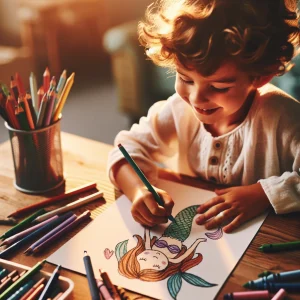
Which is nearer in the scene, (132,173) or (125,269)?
(125,269)

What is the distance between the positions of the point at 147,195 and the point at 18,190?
262 mm

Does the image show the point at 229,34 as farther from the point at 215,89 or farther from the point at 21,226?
the point at 21,226

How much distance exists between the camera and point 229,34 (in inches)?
29.6

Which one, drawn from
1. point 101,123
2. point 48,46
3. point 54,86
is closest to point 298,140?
point 54,86

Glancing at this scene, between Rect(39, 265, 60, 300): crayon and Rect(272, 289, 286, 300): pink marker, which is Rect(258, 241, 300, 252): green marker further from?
Rect(39, 265, 60, 300): crayon

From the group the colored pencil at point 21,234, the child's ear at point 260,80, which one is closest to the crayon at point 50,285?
the colored pencil at point 21,234

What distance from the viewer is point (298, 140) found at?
2.87ft

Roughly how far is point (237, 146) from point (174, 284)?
0.36 meters

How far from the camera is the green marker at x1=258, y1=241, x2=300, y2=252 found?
73 cm

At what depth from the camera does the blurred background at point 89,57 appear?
2.33 m

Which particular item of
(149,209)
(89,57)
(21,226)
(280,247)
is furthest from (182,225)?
(89,57)

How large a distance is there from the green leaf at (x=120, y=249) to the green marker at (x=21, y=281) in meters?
0.11

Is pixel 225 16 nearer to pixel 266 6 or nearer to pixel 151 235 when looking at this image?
pixel 266 6

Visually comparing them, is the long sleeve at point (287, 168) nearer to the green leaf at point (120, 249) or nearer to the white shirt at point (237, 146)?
the white shirt at point (237, 146)
